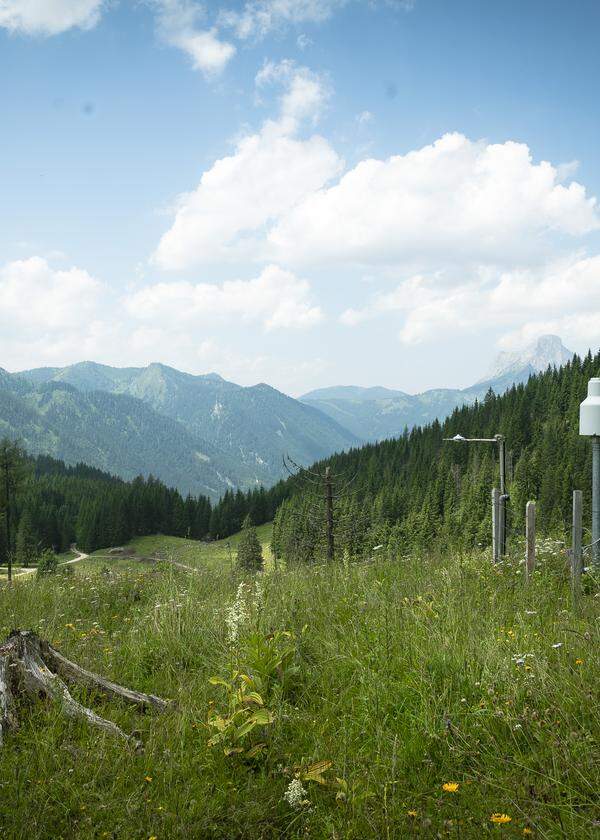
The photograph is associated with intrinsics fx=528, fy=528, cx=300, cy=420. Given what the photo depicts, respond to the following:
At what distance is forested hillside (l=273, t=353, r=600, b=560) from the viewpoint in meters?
91.8

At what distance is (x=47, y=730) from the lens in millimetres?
4043

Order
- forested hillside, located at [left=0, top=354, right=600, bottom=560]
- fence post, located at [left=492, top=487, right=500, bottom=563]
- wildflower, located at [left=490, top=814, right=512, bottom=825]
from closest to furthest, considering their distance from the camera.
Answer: wildflower, located at [left=490, top=814, right=512, bottom=825], fence post, located at [left=492, top=487, right=500, bottom=563], forested hillside, located at [left=0, top=354, right=600, bottom=560]

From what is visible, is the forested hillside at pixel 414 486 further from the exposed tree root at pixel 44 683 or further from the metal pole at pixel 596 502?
the exposed tree root at pixel 44 683

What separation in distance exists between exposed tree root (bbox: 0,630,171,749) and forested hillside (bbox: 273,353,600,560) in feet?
218

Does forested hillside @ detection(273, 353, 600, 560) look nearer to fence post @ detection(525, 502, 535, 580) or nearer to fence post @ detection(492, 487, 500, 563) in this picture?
fence post @ detection(492, 487, 500, 563)

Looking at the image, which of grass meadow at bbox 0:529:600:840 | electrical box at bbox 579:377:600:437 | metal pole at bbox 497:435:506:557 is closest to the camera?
grass meadow at bbox 0:529:600:840

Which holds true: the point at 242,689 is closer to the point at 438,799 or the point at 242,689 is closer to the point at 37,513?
the point at 438,799

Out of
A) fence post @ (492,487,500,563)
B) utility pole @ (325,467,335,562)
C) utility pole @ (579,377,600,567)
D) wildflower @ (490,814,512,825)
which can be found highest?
utility pole @ (579,377,600,567)

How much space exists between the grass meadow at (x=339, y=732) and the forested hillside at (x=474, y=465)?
215 ft

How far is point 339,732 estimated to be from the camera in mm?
4234

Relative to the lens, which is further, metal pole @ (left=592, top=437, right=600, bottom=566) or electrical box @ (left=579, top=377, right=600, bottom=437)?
electrical box @ (left=579, top=377, right=600, bottom=437)

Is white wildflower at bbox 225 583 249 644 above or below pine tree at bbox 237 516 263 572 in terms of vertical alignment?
above

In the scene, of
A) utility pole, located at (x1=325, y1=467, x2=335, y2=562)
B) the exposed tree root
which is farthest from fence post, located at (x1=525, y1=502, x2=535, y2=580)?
utility pole, located at (x1=325, y1=467, x2=335, y2=562)

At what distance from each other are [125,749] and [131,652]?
2368 mm
